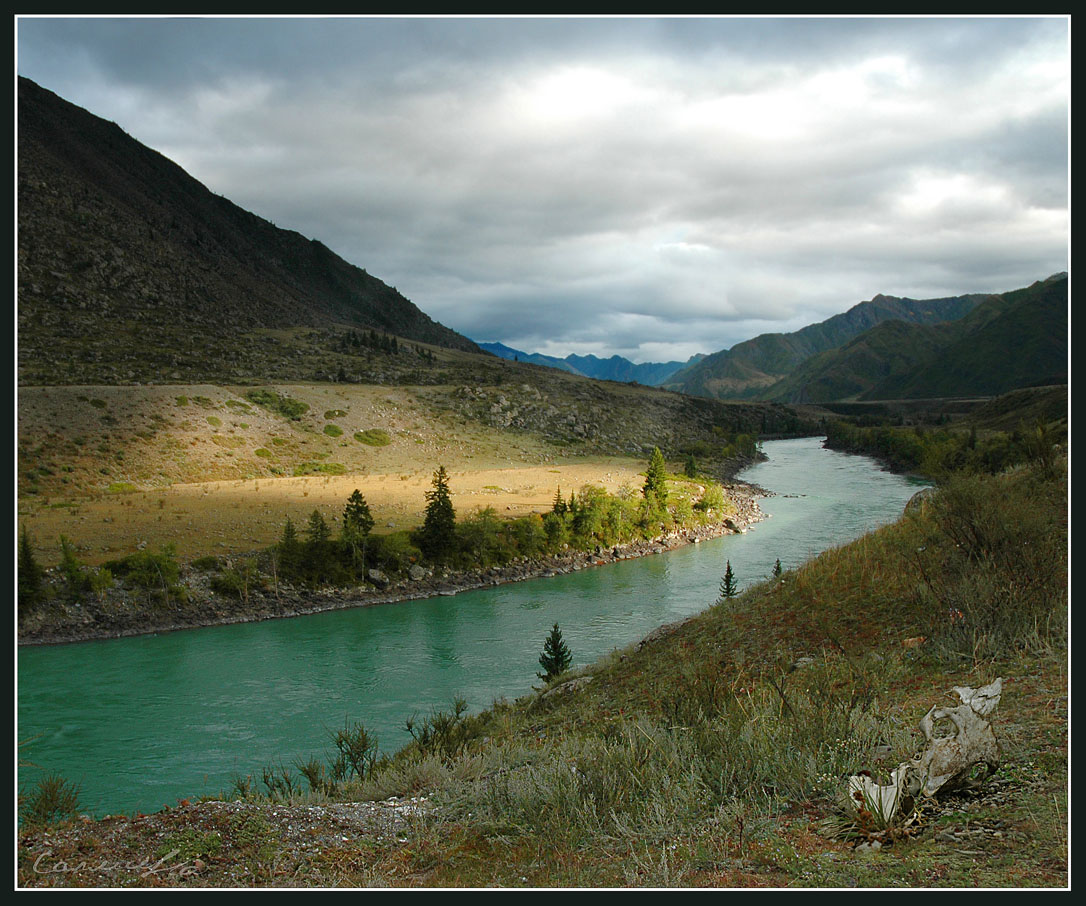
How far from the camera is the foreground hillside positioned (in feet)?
11.3

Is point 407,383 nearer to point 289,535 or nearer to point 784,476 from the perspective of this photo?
point 784,476

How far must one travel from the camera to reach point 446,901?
2.83 m

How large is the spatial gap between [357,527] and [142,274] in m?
99.8

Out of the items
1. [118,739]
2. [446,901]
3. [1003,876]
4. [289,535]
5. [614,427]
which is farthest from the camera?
[614,427]

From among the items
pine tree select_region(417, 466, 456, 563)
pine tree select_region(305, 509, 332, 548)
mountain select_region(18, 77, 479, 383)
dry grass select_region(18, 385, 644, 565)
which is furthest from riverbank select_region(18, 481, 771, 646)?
mountain select_region(18, 77, 479, 383)

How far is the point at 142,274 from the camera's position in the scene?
4134 inches

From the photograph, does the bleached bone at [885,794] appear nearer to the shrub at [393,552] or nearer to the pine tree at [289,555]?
the pine tree at [289,555]

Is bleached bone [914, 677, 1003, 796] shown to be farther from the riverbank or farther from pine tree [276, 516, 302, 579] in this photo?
pine tree [276, 516, 302, 579]

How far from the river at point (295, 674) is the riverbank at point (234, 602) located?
2.14 ft

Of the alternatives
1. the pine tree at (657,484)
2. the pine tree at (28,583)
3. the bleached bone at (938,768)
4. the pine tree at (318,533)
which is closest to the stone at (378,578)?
the pine tree at (318,533)

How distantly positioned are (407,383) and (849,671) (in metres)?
79.7

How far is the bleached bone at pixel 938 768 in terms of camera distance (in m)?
3.62

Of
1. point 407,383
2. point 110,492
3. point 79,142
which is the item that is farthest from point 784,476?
point 79,142

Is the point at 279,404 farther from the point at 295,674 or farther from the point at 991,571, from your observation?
the point at 991,571
